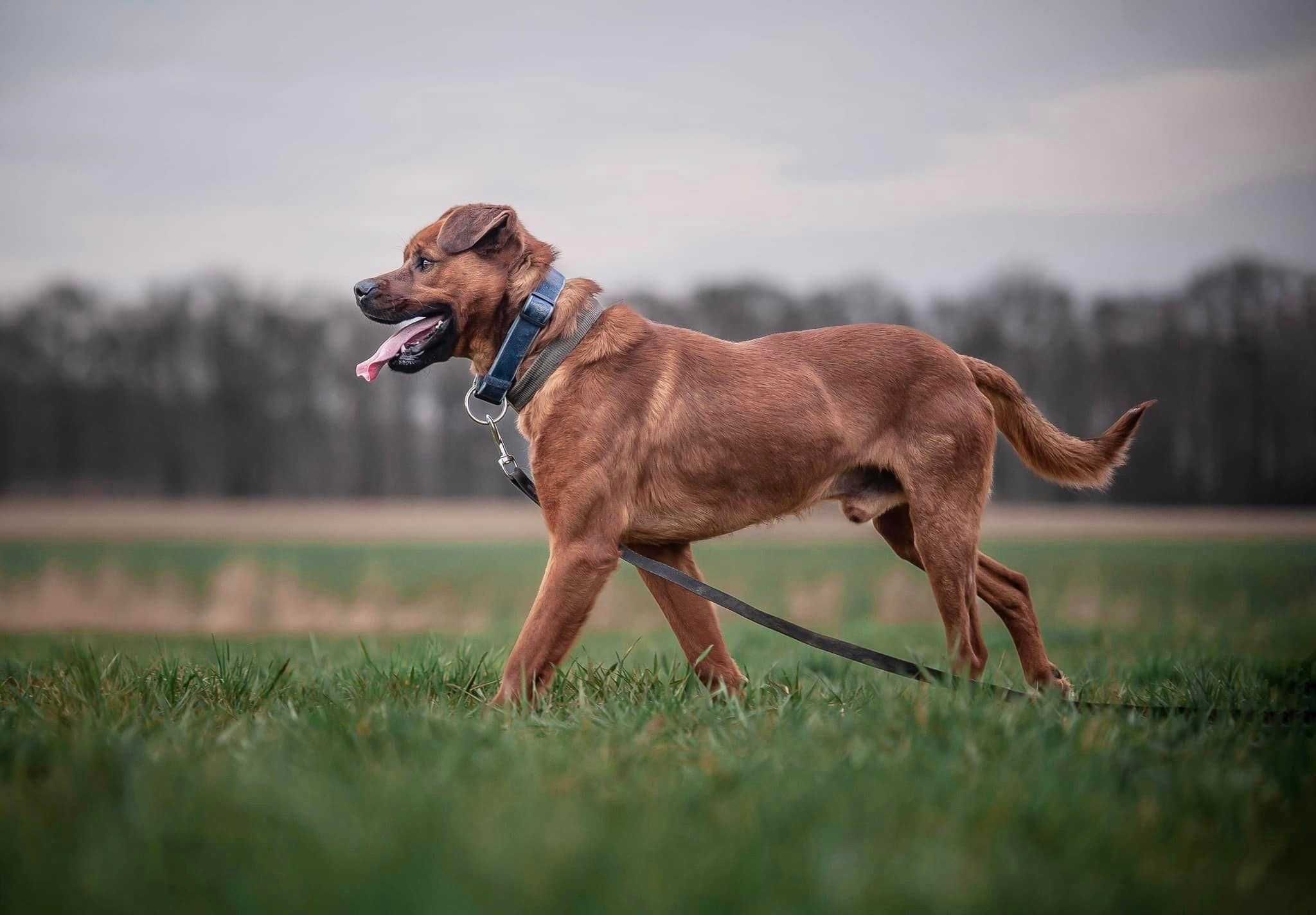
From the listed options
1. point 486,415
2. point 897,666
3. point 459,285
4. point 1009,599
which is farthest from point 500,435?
point 1009,599

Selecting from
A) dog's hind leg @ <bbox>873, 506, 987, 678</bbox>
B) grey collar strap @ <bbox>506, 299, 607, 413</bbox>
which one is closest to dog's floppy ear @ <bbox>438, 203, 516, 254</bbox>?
grey collar strap @ <bbox>506, 299, 607, 413</bbox>

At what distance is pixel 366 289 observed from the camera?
416 centimetres

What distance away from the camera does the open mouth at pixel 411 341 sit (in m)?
4.13

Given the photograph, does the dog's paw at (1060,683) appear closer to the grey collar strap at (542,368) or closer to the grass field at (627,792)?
the grass field at (627,792)

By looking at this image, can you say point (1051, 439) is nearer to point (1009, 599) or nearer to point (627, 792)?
point (1009, 599)

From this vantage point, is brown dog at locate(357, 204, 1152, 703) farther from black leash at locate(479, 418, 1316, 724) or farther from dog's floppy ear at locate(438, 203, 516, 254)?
black leash at locate(479, 418, 1316, 724)

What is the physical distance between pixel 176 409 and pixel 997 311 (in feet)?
109

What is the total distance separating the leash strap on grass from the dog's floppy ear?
97 cm

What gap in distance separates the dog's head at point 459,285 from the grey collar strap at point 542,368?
256 millimetres

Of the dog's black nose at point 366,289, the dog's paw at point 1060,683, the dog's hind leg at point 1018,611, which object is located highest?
the dog's black nose at point 366,289

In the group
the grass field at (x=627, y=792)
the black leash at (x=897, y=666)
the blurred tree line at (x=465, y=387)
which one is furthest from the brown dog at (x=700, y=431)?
the blurred tree line at (x=465, y=387)

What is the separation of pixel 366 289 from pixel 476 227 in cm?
56

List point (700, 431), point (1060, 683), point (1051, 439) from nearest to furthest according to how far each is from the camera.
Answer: point (700, 431), point (1060, 683), point (1051, 439)

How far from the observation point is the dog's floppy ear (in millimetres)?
4254
